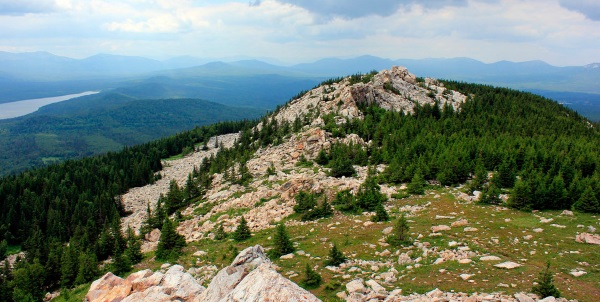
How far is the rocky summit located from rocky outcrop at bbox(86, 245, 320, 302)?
0.06 meters

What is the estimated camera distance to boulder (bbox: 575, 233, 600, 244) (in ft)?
70.4

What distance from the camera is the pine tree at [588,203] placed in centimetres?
2765

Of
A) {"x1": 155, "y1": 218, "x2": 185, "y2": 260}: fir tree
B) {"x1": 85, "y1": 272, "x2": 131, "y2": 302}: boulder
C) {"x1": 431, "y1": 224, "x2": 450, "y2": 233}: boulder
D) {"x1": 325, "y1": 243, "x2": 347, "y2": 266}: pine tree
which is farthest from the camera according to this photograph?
{"x1": 155, "y1": 218, "x2": 185, "y2": 260}: fir tree

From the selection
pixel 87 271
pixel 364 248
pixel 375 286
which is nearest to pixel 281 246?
pixel 364 248

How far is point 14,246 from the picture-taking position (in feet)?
227

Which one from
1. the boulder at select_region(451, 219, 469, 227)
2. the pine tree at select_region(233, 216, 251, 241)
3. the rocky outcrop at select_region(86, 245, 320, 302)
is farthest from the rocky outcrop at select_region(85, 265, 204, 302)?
the boulder at select_region(451, 219, 469, 227)

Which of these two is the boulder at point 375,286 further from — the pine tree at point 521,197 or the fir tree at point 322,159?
the fir tree at point 322,159

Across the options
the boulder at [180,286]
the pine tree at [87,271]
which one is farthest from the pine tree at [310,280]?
the pine tree at [87,271]

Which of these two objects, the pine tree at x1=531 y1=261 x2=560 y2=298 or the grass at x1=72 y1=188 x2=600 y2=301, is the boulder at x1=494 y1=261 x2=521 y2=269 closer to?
the grass at x1=72 y1=188 x2=600 y2=301

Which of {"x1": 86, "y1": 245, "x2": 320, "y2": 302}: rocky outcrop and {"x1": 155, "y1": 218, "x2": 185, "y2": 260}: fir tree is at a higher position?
{"x1": 86, "y1": 245, "x2": 320, "y2": 302}: rocky outcrop

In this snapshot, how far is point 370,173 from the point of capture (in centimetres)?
4462

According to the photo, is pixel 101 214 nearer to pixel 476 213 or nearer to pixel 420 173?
pixel 420 173

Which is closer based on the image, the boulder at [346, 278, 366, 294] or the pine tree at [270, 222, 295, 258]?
the boulder at [346, 278, 366, 294]

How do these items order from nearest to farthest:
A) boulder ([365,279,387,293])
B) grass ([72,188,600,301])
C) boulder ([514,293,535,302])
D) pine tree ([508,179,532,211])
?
1. boulder ([514,293,535,302])
2. grass ([72,188,600,301])
3. boulder ([365,279,387,293])
4. pine tree ([508,179,532,211])
